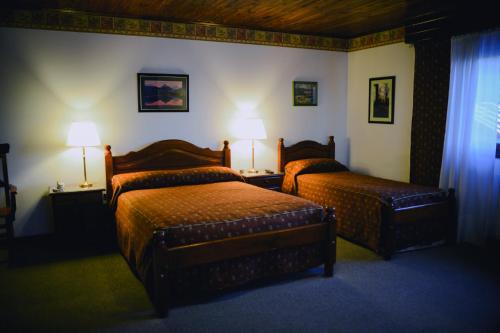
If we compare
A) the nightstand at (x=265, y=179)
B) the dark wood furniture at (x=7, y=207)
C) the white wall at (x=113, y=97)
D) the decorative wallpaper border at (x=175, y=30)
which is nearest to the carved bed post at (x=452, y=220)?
the nightstand at (x=265, y=179)

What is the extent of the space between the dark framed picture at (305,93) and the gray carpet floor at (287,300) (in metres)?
2.23

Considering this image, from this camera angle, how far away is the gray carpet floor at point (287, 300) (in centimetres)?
246

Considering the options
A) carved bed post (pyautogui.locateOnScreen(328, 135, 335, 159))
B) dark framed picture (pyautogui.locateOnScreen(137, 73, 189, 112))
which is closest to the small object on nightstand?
dark framed picture (pyautogui.locateOnScreen(137, 73, 189, 112))

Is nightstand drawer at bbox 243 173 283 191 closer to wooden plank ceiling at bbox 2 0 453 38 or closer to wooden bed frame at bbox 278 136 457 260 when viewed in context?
wooden bed frame at bbox 278 136 457 260

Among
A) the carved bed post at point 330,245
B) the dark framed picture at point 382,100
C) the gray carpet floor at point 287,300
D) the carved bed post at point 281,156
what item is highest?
the dark framed picture at point 382,100

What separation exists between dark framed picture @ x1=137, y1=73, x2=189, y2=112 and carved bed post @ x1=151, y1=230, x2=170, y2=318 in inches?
81.8

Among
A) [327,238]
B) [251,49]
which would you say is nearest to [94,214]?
[327,238]

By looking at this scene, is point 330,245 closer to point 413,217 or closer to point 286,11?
point 413,217

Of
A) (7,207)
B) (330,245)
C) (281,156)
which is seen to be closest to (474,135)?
(330,245)

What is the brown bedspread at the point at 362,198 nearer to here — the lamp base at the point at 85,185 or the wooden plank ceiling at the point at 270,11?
the wooden plank ceiling at the point at 270,11

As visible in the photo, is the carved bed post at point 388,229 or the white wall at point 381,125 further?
the white wall at point 381,125

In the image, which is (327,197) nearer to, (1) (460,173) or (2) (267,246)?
(1) (460,173)

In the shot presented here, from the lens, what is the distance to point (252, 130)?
4.64m

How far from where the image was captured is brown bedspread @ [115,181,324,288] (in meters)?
2.71
